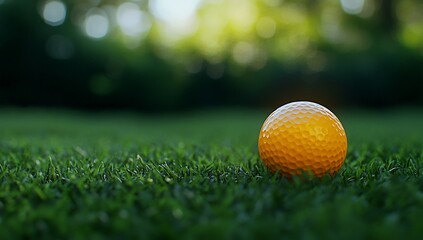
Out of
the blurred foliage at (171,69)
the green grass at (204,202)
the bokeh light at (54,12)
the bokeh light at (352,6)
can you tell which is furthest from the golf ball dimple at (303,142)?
the bokeh light at (352,6)

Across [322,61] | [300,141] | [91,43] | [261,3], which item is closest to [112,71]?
[91,43]

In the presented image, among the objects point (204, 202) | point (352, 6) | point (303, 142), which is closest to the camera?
point (204, 202)

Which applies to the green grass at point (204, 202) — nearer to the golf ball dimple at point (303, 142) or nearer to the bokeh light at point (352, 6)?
the golf ball dimple at point (303, 142)

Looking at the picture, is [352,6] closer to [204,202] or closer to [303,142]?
[303,142]

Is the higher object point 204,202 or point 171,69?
point 204,202

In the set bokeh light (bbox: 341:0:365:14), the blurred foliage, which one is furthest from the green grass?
bokeh light (bbox: 341:0:365:14)

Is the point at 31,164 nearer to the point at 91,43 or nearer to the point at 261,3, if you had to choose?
the point at 91,43

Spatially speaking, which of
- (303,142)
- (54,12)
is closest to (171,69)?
(54,12)

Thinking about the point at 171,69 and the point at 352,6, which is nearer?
the point at 171,69
